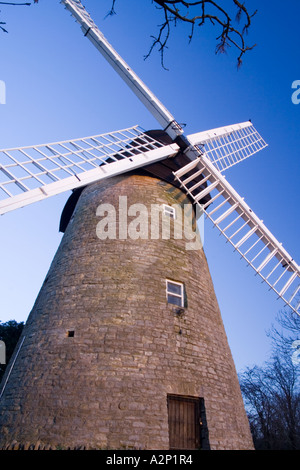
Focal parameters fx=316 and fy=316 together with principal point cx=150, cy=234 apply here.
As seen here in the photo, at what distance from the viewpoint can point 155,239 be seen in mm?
9273

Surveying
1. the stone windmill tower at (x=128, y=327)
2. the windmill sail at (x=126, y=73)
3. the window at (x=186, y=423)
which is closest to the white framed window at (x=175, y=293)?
the stone windmill tower at (x=128, y=327)

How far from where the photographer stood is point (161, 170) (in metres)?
11.1

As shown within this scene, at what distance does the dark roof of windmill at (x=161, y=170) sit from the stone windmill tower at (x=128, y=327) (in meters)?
0.07

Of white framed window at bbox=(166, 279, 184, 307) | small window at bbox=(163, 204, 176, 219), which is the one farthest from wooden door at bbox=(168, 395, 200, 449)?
small window at bbox=(163, 204, 176, 219)

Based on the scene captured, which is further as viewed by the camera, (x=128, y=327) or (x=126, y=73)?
(x=126, y=73)

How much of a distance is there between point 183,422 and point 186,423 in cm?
8

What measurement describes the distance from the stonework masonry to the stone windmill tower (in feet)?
0.08

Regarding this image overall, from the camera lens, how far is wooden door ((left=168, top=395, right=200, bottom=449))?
6766 millimetres

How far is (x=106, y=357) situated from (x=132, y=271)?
2.30 m

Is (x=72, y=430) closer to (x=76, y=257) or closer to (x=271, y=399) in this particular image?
(x=76, y=257)

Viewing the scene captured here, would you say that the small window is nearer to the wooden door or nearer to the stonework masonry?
the stonework masonry

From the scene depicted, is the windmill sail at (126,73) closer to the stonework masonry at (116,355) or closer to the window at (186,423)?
the stonework masonry at (116,355)

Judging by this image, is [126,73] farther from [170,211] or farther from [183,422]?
[183,422]

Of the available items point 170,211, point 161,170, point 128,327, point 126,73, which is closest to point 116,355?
point 128,327
